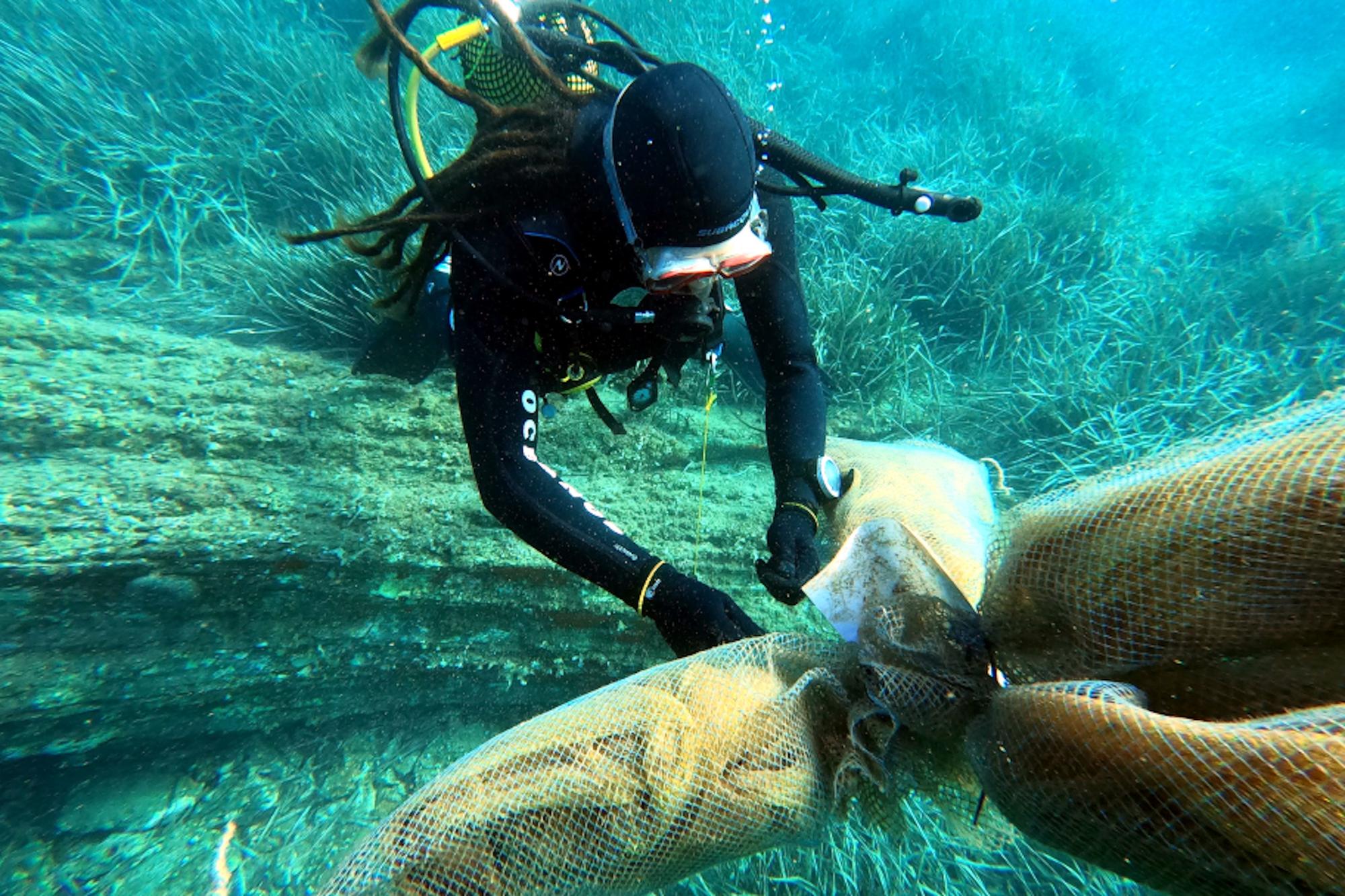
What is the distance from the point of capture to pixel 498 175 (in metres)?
1.75

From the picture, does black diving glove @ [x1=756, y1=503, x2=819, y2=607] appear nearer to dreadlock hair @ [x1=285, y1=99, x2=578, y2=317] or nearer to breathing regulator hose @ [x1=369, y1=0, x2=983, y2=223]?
breathing regulator hose @ [x1=369, y1=0, x2=983, y2=223]

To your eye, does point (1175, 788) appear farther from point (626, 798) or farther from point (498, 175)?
point (498, 175)

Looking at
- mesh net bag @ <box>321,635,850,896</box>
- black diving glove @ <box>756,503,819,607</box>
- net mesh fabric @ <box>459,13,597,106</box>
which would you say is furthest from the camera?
net mesh fabric @ <box>459,13,597,106</box>

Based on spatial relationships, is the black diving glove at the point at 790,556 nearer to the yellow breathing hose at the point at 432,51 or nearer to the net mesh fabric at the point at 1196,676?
the net mesh fabric at the point at 1196,676

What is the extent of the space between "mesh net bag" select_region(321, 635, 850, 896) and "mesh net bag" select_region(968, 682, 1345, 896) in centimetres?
33

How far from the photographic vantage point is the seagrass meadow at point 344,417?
260 cm

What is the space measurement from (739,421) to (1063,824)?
3012mm

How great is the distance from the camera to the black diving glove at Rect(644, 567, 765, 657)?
1688 mm

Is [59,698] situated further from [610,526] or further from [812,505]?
[812,505]

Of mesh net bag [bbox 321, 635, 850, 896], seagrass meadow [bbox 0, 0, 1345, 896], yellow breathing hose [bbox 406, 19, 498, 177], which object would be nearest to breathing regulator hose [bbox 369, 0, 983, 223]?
yellow breathing hose [bbox 406, 19, 498, 177]

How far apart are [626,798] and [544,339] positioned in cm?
148

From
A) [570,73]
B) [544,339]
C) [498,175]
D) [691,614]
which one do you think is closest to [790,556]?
[691,614]

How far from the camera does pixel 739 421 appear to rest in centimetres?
367

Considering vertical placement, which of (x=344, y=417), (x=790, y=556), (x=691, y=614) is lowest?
(x=344, y=417)
